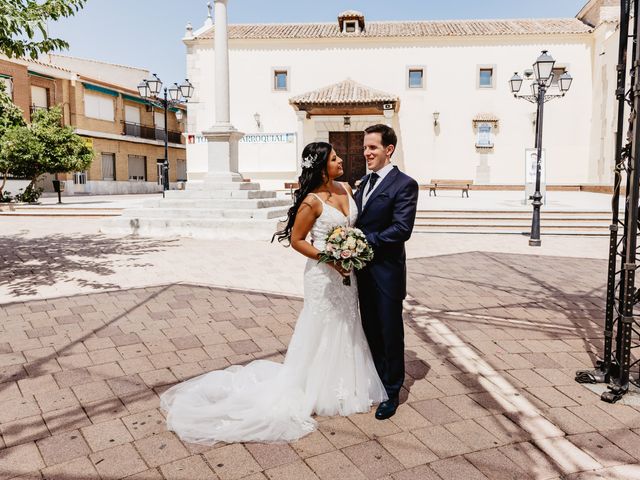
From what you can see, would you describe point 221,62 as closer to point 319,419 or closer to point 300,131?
point 319,419

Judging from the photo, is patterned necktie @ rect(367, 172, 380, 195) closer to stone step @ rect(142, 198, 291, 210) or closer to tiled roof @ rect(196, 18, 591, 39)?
stone step @ rect(142, 198, 291, 210)

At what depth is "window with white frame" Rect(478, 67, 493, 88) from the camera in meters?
26.3

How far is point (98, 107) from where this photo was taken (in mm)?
33469

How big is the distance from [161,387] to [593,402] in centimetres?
293

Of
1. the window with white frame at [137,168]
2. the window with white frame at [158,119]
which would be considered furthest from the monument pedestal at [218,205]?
the window with white frame at [158,119]

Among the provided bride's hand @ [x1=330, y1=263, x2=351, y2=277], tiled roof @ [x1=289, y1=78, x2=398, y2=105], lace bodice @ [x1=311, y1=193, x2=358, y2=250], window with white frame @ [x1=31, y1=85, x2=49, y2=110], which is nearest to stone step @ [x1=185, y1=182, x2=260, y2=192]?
lace bodice @ [x1=311, y1=193, x2=358, y2=250]

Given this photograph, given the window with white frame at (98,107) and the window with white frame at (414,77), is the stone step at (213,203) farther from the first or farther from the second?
the window with white frame at (98,107)

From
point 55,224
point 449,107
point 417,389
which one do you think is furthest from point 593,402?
point 449,107

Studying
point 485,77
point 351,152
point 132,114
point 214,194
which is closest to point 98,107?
point 132,114

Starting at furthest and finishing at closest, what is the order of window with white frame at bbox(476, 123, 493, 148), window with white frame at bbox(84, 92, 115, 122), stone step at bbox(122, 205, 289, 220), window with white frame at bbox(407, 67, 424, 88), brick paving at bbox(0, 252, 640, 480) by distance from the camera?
window with white frame at bbox(84, 92, 115, 122), window with white frame at bbox(407, 67, 424, 88), window with white frame at bbox(476, 123, 493, 148), stone step at bbox(122, 205, 289, 220), brick paving at bbox(0, 252, 640, 480)

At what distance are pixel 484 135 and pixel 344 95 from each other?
7.61 m

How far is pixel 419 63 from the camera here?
87.1ft

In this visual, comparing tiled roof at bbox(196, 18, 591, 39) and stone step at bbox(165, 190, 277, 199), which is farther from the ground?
tiled roof at bbox(196, 18, 591, 39)

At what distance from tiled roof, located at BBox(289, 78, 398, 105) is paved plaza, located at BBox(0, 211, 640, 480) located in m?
17.3
